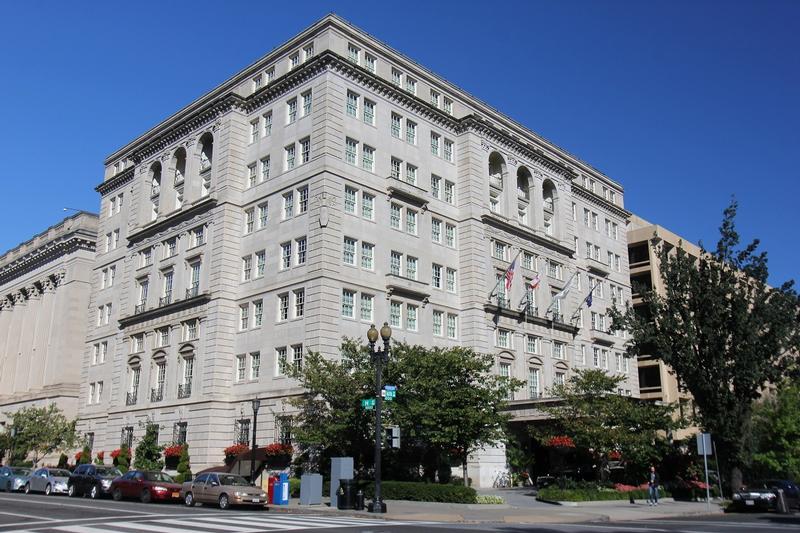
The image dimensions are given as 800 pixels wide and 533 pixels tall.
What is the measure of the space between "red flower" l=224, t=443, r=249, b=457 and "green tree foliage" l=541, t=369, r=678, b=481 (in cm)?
1844

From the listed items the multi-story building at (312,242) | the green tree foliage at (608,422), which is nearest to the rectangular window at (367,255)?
the multi-story building at (312,242)

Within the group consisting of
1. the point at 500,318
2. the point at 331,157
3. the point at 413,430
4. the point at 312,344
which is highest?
the point at 331,157

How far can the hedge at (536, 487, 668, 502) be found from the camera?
3606 cm

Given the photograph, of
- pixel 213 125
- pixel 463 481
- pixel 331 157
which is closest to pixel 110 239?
pixel 213 125

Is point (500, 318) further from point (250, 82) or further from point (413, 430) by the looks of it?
point (250, 82)

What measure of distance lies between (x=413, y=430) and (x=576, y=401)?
1007 cm

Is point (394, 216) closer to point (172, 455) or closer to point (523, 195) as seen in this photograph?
point (523, 195)

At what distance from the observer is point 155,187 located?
61781 millimetres

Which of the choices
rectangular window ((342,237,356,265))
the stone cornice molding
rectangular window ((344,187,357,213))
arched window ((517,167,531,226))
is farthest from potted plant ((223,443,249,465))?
the stone cornice molding

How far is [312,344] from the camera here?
143ft

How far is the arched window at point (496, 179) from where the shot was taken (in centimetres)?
5997

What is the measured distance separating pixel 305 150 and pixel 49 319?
3951 centimetres

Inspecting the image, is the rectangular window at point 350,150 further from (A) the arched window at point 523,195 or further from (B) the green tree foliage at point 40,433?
(B) the green tree foliage at point 40,433

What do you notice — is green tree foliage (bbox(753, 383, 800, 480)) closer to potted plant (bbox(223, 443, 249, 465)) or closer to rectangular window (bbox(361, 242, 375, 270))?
rectangular window (bbox(361, 242, 375, 270))
